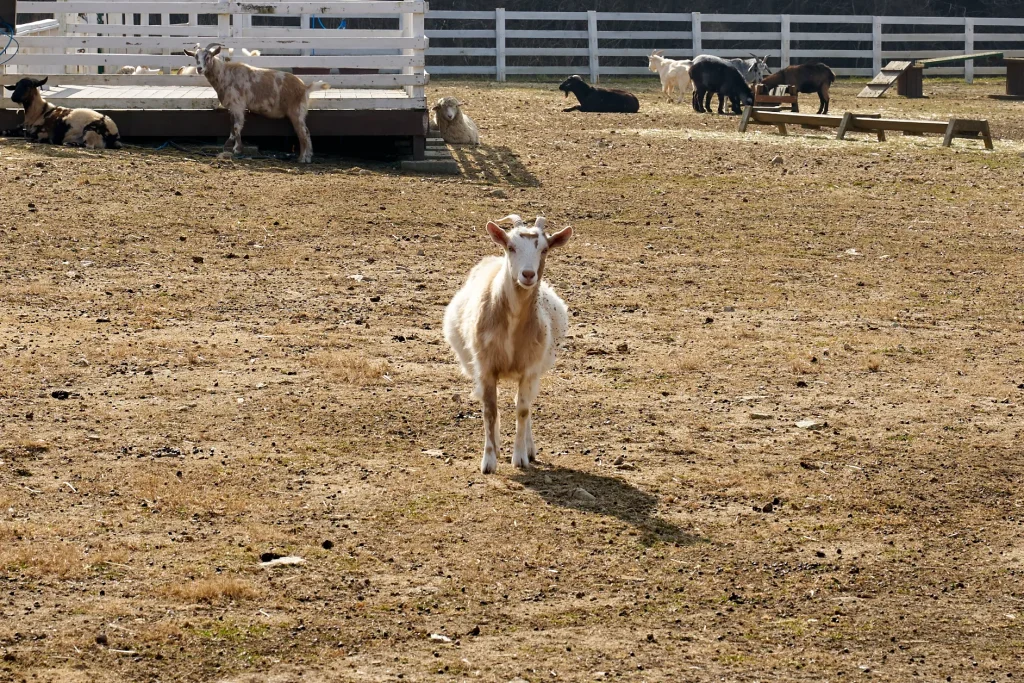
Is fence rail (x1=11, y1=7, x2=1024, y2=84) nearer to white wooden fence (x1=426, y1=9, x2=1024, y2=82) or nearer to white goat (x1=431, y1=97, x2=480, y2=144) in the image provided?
white wooden fence (x1=426, y1=9, x2=1024, y2=82)

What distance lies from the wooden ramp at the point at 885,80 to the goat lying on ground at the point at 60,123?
17237 millimetres

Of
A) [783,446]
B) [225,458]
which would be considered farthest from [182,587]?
[783,446]

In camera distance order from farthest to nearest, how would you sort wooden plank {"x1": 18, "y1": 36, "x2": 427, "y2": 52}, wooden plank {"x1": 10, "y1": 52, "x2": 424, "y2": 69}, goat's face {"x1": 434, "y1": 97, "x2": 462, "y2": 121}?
goat's face {"x1": 434, "y1": 97, "x2": 462, "y2": 121}, wooden plank {"x1": 10, "y1": 52, "x2": 424, "y2": 69}, wooden plank {"x1": 18, "y1": 36, "x2": 427, "y2": 52}

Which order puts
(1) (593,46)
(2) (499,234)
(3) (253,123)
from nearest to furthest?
(2) (499,234), (3) (253,123), (1) (593,46)

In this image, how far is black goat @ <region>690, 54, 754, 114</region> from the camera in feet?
80.0

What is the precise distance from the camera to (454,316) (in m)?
7.03

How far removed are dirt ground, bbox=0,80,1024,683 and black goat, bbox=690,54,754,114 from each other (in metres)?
11.2

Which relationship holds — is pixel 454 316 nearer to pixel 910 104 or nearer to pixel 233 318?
pixel 233 318

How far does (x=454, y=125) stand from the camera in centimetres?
1789

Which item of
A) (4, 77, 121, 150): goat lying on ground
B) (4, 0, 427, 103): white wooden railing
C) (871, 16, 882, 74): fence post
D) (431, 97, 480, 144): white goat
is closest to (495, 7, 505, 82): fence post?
(871, 16, 882, 74): fence post

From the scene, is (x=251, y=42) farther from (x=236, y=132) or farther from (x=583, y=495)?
(x=583, y=495)

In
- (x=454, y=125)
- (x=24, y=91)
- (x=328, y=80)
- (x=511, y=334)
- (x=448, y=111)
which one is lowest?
(x=511, y=334)

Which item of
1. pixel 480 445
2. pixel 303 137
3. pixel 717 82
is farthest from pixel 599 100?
pixel 480 445

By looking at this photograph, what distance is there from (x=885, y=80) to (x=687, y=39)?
8.22 metres
